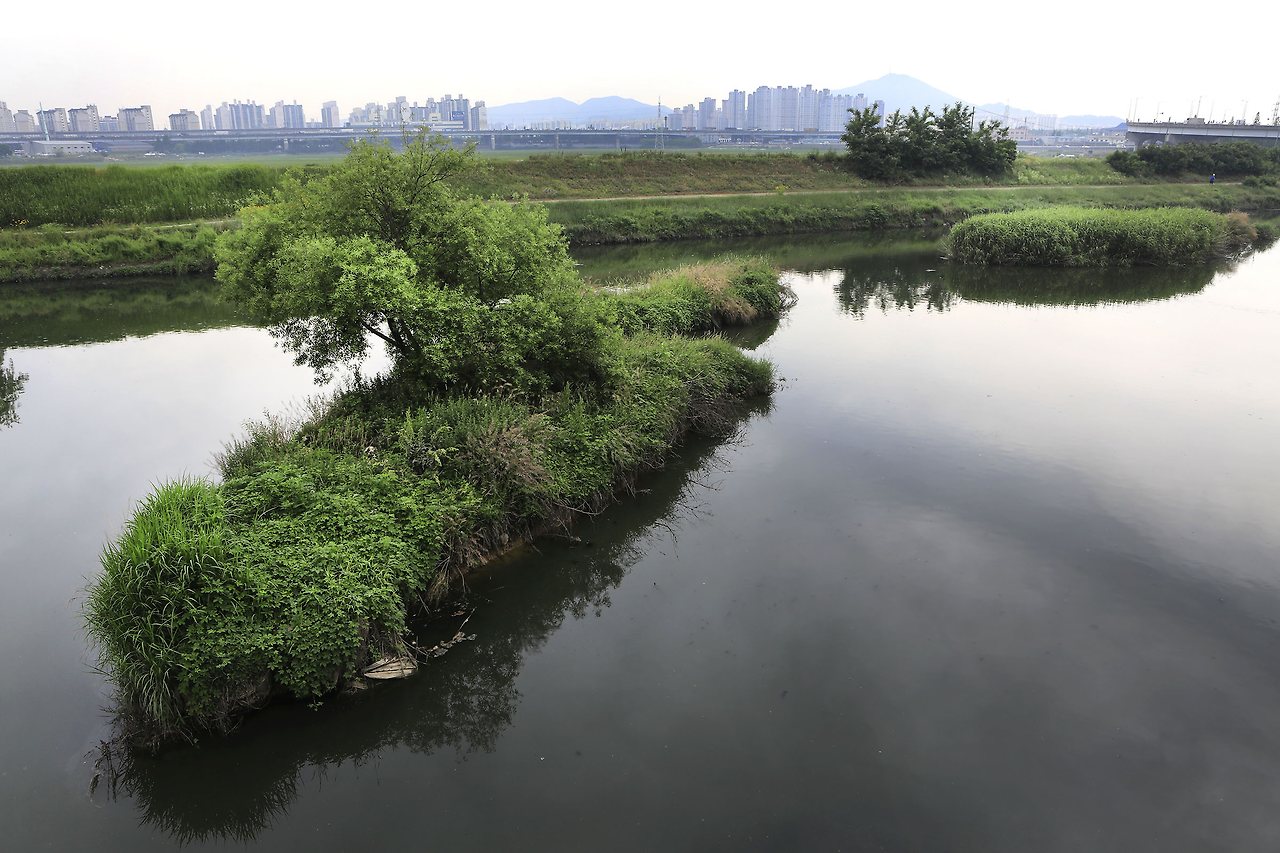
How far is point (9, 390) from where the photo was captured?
1891 cm

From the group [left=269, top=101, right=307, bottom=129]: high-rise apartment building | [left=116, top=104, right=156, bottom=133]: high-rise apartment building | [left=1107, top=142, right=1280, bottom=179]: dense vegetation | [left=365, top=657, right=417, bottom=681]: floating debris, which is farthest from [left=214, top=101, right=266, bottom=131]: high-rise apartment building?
[left=365, top=657, right=417, bottom=681]: floating debris

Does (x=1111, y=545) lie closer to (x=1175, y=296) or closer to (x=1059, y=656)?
(x=1059, y=656)

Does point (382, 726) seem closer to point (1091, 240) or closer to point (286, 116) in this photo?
point (1091, 240)

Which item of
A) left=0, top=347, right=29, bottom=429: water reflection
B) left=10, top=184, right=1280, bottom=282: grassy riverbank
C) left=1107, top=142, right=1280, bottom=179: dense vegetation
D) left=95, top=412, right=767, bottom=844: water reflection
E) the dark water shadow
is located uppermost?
left=1107, top=142, right=1280, bottom=179: dense vegetation

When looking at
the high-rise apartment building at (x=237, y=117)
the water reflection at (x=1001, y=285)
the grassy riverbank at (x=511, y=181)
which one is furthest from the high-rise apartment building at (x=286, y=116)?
the water reflection at (x=1001, y=285)

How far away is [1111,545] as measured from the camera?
12.3 metres

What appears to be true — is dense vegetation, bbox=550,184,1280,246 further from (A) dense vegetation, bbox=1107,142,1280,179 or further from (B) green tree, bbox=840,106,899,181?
(A) dense vegetation, bbox=1107,142,1280,179

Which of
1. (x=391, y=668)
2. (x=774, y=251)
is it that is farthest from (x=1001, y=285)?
(x=391, y=668)

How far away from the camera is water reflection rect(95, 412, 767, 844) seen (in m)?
7.77

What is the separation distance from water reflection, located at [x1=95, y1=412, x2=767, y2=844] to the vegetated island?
13.2 inches

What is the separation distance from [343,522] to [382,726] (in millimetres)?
2504

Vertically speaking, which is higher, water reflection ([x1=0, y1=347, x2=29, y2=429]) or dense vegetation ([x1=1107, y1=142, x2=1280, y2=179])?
dense vegetation ([x1=1107, y1=142, x2=1280, y2=179])

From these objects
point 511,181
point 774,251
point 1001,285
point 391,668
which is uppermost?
point 511,181

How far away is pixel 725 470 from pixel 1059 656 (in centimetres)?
667
